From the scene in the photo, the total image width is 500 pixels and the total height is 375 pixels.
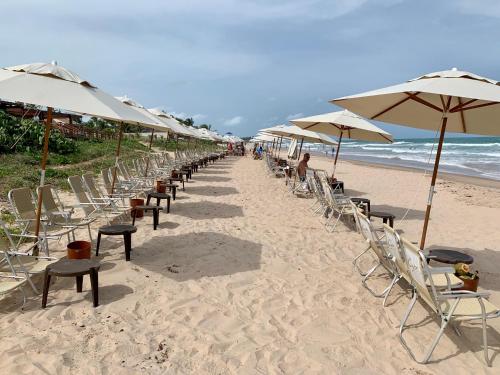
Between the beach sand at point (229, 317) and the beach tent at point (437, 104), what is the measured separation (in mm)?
1532

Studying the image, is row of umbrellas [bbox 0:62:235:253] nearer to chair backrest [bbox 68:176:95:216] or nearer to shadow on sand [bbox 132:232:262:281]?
shadow on sand [bbox 132:232:262:281]

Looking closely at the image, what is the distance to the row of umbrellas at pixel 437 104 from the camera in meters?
3.80

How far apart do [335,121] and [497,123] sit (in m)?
3.42

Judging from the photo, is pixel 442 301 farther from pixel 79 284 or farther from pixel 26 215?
pixel 26 215

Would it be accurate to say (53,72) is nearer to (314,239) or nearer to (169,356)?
(169,356)

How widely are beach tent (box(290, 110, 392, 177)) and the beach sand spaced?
3.10 meters

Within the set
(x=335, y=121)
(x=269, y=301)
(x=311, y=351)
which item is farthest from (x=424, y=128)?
(x=311, y=351)

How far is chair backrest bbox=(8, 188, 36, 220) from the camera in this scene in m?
4.54

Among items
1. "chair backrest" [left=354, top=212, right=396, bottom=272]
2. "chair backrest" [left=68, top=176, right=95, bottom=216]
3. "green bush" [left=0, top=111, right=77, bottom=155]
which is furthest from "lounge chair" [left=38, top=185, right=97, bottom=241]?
"green bush" [left=0, top=111, right=77, bottom=155]

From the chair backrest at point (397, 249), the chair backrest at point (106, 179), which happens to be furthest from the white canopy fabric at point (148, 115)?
the chair backrest at point (397, 249)

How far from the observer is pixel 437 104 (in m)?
5.30

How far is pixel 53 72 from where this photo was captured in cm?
405

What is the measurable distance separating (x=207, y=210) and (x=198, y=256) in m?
3.15

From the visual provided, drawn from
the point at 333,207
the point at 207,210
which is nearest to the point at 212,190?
the point at 207,210
